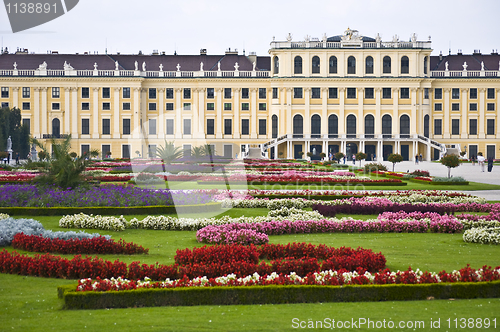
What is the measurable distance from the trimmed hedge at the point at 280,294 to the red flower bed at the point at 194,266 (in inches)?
28.7

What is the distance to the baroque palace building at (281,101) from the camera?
66500 millimetres

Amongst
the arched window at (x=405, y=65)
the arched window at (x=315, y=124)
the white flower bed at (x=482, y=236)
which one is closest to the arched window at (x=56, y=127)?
the arched window at (x=315, y=124)

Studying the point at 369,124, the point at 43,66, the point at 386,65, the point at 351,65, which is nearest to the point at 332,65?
the point at 351,65

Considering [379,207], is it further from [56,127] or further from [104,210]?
[56,127]

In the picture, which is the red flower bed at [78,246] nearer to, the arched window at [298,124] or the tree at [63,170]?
the tree at [63,170]

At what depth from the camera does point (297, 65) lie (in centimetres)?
6781

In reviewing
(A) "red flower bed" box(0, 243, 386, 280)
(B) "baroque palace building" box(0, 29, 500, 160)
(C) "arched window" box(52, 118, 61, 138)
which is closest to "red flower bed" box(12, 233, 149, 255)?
(A) "red flower bed" box(0, 243, 386, 280)

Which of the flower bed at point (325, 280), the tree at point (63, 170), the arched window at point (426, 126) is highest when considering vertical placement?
the arched window at point (426, 126)

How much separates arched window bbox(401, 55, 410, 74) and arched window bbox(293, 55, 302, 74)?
507 inches

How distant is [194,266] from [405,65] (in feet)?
213

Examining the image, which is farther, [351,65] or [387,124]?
[387,124]

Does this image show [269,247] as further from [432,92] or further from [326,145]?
[432,92]

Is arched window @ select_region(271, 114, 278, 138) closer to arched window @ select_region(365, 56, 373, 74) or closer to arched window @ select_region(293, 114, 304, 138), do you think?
arched window @ select_region(293, 114, 304, 138)

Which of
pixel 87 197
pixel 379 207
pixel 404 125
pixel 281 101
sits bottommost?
pixel 379 207
